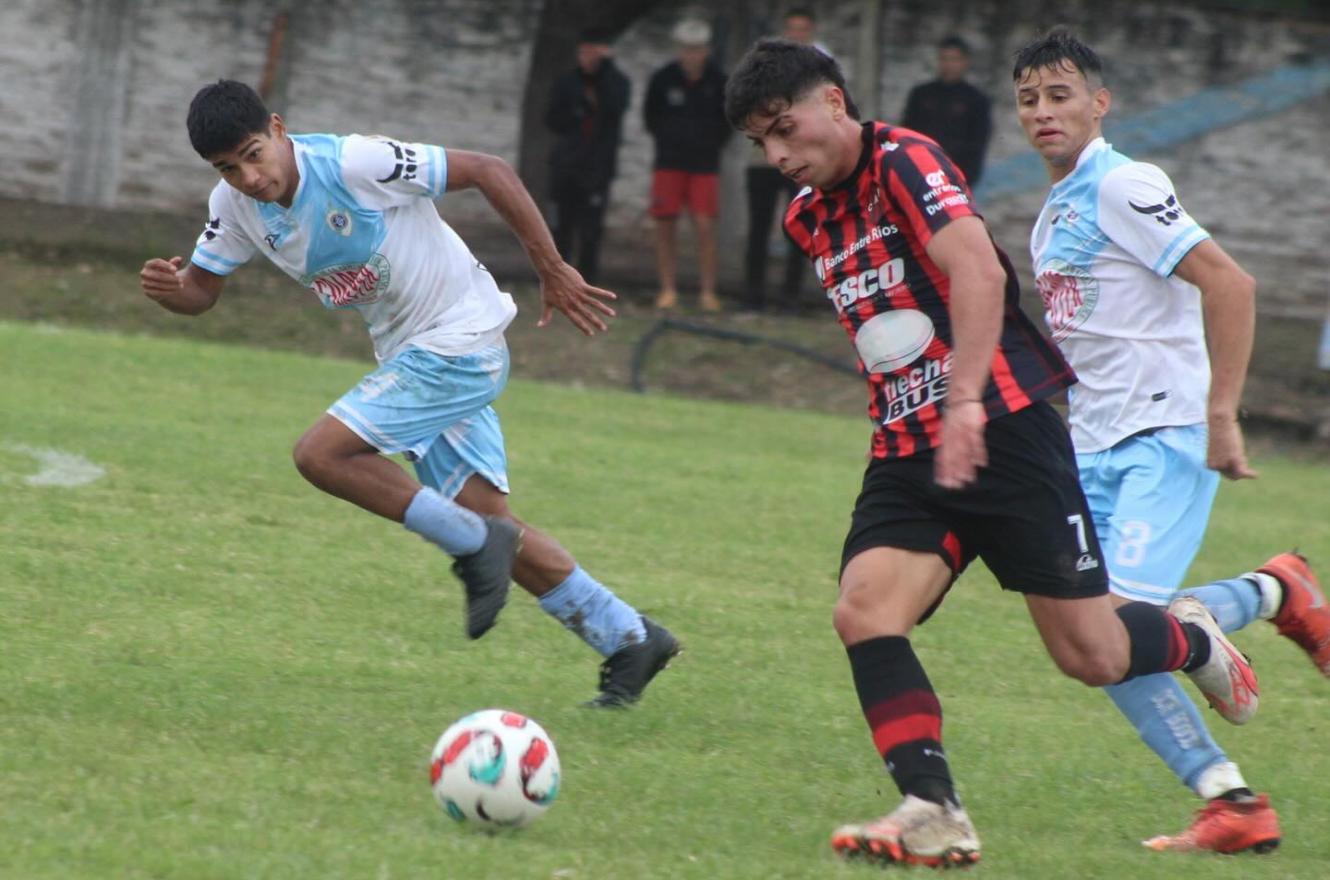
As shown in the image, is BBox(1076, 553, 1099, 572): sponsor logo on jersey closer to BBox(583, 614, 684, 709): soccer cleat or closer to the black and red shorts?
the black and red shorts

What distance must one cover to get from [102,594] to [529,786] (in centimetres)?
265

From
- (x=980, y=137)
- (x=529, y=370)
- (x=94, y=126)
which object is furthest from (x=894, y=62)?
(x=94, y=126)

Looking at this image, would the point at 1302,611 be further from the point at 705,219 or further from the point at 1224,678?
the point at 705,219

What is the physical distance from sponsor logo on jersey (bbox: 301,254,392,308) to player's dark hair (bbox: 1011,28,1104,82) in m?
1.98

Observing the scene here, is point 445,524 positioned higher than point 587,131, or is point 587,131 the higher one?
point 445,524

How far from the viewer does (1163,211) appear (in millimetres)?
4906

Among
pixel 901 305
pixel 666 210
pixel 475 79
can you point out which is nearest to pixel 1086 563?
pixel 901 305

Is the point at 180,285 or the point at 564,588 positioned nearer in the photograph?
the point at 564,588

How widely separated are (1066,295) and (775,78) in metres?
1.25

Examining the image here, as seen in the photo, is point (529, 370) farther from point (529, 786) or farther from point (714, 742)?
point (529, 786)

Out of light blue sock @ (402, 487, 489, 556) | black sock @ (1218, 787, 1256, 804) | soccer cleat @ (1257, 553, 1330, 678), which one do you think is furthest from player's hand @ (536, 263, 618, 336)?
black sock @ (1218, 787, 1256, 804)

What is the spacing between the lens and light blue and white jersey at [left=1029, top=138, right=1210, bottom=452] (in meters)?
5.02

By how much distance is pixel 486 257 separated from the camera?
1720 cm

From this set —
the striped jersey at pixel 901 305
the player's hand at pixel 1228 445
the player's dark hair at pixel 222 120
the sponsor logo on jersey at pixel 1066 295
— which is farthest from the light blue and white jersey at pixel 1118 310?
the player's dark hair at pixel 222 120
